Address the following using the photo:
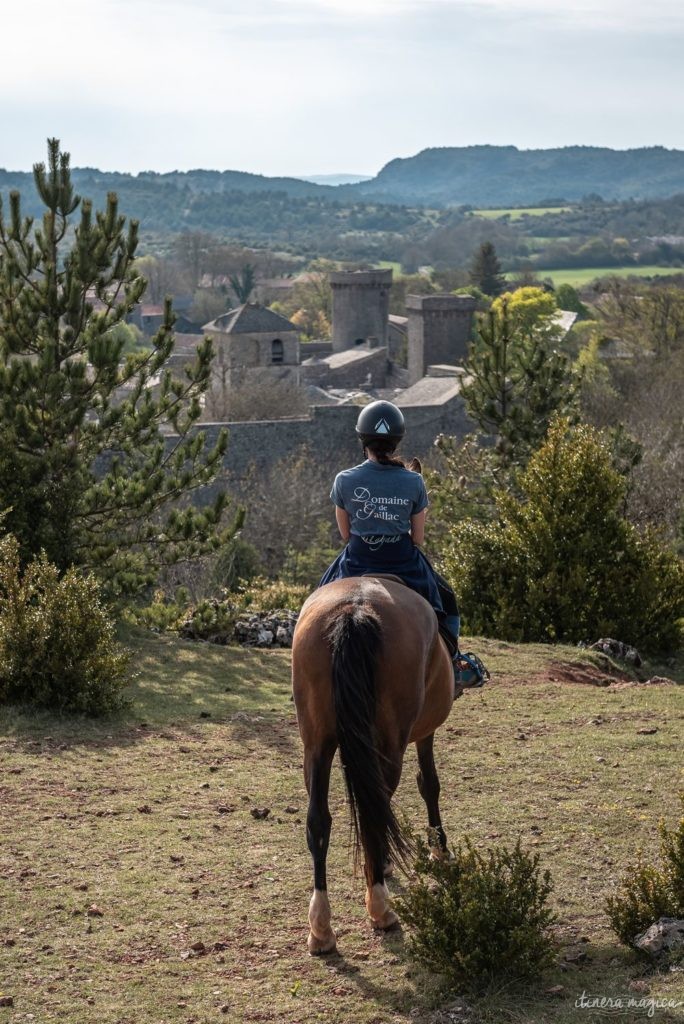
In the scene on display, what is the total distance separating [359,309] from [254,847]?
314ft

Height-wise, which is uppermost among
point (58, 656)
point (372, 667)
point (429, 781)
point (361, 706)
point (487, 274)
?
point (487, 274)

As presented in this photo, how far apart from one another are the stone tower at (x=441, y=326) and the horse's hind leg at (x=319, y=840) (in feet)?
259

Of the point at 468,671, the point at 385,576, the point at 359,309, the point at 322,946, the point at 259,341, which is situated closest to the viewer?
the point at 322,946

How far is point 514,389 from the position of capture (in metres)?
21.6

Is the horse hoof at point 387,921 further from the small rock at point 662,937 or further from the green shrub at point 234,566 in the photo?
the green shrub at point 234,566

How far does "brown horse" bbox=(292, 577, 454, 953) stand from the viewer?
19.0ft

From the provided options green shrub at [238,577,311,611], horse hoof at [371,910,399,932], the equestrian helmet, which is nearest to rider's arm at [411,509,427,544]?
the equestrian helmet

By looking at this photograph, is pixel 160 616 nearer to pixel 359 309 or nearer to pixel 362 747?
pixel 362 747

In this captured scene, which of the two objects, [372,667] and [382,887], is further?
[382,887]

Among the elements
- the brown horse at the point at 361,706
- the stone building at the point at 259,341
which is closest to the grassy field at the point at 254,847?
the brown horse at the point at 361,706

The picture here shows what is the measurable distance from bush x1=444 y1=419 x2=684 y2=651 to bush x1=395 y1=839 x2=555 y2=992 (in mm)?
9193

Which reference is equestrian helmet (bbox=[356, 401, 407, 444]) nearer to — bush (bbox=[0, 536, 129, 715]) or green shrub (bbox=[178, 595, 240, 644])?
bush (bbox=[0, 536, 129, 715])

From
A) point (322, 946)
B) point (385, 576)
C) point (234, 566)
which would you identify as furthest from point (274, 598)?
point (322, 946)

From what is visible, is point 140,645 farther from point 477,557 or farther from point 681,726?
point 681,726
